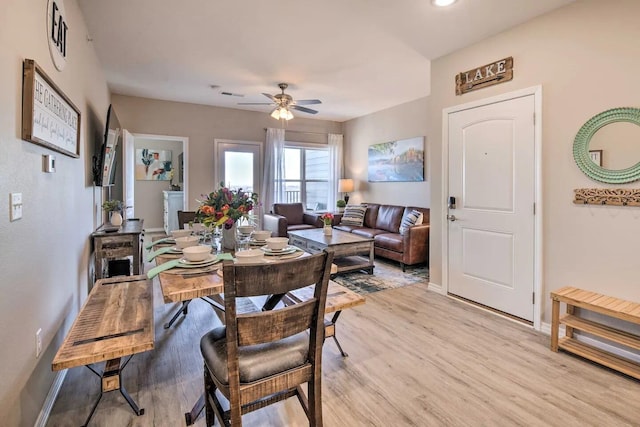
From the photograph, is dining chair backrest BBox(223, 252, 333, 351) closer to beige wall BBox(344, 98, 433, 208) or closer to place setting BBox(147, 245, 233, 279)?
place setting BBox(147, 245, 233, 279)

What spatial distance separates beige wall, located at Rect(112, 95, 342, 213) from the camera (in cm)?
538

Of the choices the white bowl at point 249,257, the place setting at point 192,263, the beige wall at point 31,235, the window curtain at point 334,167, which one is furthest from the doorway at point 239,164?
the white bowl at point 249,257

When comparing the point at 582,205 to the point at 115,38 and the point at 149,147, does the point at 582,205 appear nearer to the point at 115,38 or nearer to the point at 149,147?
the point at 115,38

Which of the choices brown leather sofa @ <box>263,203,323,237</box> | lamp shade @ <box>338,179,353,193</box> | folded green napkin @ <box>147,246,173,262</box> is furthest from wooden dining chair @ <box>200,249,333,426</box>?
lamp shade @ <box>338,179,353,193</box>

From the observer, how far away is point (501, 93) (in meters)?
3.01

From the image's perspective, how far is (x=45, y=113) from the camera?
1716 millimetres

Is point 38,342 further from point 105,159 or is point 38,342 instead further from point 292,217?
point 292,217

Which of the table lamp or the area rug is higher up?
the table lamp

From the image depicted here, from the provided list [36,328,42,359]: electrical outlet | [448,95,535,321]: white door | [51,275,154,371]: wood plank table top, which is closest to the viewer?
[51,275,154,371]: wood plank table top

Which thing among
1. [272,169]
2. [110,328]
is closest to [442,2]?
[110,328]

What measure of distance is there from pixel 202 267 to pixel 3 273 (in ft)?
2.69

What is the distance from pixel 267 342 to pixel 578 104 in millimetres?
2831

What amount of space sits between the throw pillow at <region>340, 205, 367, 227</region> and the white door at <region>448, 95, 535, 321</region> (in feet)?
8.30

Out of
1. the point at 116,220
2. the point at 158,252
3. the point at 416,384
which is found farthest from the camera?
the point at 116,220
